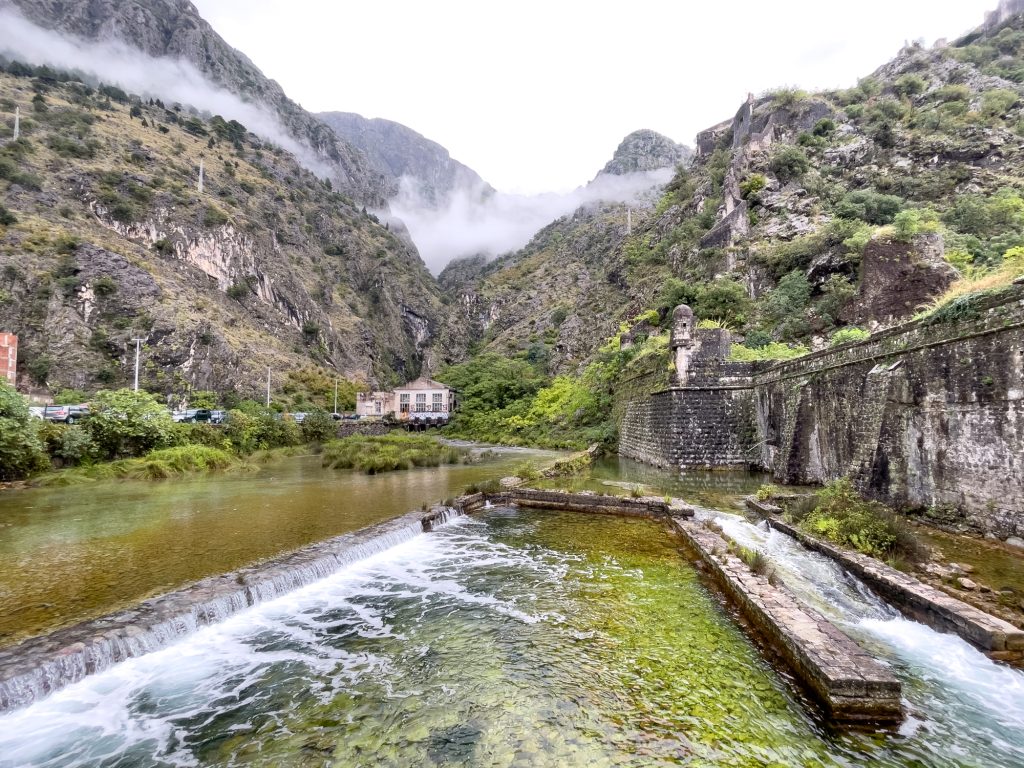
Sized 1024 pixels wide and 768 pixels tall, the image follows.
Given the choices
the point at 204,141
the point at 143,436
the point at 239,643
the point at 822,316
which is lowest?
the point at 239,643

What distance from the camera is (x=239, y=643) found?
18.3ft

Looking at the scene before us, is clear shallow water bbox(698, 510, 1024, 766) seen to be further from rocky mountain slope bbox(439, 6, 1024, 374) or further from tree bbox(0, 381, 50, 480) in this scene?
tree bbox(0, 381, 50, 480)

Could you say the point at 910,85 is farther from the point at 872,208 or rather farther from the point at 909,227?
the point at 909,227

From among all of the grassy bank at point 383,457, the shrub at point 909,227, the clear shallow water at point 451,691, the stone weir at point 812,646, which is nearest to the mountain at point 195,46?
the grassy bank at point 383,457

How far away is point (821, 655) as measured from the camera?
430cm

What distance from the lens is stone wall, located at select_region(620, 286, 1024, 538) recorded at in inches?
306

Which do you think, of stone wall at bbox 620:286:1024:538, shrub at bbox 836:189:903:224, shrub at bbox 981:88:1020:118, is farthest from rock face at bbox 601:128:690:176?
stone wall at bbox 620:286:1024:538

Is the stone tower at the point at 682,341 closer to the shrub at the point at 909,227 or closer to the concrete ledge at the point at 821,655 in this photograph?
the shrub at the point at 909,227

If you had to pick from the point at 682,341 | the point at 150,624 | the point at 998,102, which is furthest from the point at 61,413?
the point at 998,102

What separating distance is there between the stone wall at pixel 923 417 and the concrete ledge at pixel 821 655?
4.89m

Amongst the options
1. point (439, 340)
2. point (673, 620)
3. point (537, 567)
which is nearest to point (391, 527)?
point (537, 567)

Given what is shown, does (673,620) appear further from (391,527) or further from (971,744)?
(391,527)

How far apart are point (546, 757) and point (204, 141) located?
108 m

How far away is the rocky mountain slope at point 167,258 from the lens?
144 ft
